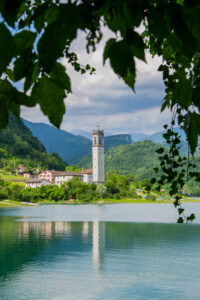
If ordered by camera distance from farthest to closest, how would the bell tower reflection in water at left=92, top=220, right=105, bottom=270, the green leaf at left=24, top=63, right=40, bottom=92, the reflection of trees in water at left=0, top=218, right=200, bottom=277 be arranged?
the reflection of trees in water at left=0, top=218, right=200, bottom=277 < the bell tower reflection in water at left=92, top=220, right=105, bottom=270 < the green leaf at left=24, top=63, right=40, bottom=92

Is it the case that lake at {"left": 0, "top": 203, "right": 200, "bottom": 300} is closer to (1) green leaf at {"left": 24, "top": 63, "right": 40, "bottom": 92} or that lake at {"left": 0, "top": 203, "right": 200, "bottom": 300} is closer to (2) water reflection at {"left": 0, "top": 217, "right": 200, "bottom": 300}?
(2) water reflection at {"left": 0, "top": 217, "right": 200, "bottom": 300}

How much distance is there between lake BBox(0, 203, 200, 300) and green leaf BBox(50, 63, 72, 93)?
1189 centimetres

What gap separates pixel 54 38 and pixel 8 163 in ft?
279

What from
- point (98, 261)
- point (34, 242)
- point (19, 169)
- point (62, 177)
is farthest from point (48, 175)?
point (98, 261)

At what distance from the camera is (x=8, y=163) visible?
8325 centimetres

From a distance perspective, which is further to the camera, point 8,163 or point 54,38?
point 8,163

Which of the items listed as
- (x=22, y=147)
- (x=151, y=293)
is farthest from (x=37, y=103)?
(x=22, y=147)

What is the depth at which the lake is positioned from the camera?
1236 centimetres

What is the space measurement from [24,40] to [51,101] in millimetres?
130

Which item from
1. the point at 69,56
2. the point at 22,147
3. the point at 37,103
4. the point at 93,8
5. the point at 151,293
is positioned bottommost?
the point at 151,293

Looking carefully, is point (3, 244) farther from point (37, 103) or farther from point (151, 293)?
point (37, 103)

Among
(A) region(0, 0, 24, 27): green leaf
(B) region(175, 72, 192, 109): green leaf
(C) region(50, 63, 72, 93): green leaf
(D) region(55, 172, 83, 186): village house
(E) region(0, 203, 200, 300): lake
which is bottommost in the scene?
(E) region(0, 203, 200, 300): lake

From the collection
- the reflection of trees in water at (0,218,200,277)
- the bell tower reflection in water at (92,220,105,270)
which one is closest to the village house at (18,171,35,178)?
the reflection of trees in water at (0,218,200,277)

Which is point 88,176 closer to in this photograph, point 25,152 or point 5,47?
point 25,152
